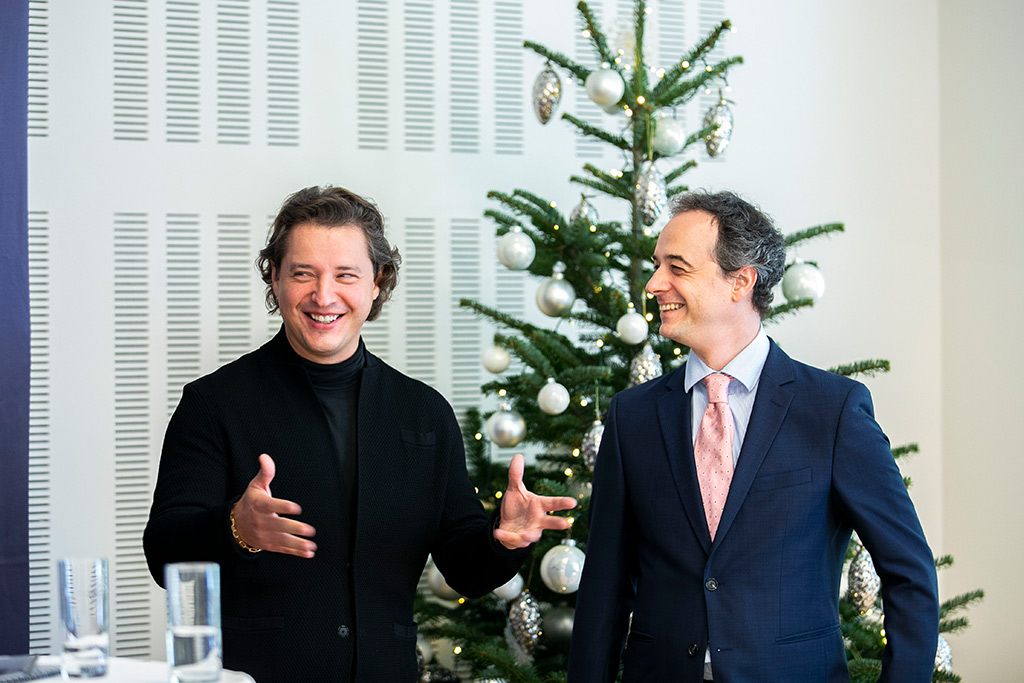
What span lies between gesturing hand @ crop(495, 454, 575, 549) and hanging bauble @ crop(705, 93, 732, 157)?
1.79 meters

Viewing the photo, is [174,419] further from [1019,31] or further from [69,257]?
[1019,31]

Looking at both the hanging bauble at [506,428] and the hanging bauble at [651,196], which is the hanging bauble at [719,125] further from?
the hanging bauble at [506,428]

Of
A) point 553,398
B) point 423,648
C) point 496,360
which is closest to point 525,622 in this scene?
point 423,648

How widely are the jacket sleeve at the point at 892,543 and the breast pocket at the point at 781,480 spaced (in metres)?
0.06

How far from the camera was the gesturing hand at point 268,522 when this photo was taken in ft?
5.40

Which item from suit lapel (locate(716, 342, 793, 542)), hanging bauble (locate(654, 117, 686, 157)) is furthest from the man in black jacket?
hanging bauble (locate(654, 117, 686, 157))

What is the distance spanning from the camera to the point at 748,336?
226cm

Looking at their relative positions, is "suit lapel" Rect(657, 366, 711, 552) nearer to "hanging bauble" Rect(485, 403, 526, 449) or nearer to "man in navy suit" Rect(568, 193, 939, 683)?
"man in navy suit" Rect(568, 193, 939, 683)

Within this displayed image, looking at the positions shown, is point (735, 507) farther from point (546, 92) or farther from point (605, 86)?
point (546, 92)

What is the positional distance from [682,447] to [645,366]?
929 mm

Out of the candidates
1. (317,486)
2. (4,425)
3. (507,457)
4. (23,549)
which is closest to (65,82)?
(4,425)

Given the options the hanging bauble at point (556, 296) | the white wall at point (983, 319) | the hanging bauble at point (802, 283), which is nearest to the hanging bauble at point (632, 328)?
the hanging bauble at point (556, 296)

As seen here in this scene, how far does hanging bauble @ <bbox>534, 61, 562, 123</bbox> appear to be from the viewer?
339 cm

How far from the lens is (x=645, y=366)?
307 centimetres
